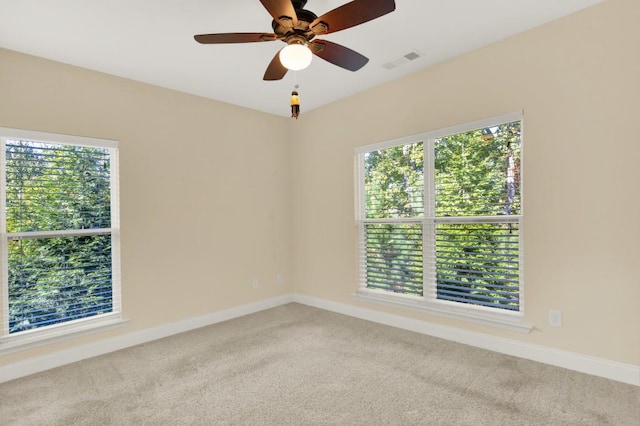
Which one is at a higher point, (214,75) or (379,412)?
(214,75)

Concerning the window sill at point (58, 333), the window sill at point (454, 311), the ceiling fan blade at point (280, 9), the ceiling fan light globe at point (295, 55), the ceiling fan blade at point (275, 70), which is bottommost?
the window sill at point (58, 333)

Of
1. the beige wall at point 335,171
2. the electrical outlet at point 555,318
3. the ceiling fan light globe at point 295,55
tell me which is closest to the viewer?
the ceiling fan light globe at point 295,55

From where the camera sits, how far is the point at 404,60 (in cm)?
319

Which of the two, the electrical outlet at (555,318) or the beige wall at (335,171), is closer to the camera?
the beige wall at (335,171)

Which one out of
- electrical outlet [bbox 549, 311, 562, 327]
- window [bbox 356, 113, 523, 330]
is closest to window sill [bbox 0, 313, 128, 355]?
window [bbox 356, 113, 523, 330]

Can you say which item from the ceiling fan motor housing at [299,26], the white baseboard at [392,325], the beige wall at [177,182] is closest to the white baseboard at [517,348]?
the white baseboard at [392,325]

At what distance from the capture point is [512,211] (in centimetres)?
291

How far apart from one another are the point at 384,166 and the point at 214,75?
2056 mm

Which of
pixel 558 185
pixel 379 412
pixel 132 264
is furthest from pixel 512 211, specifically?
pixel 132 264

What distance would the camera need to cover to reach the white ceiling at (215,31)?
91.2 inches

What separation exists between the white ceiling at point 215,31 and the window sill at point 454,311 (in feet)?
7.83

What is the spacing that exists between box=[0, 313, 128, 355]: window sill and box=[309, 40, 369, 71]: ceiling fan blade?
3073 millimetres

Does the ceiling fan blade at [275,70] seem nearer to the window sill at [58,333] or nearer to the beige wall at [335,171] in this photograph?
the beige wall at [335,171]

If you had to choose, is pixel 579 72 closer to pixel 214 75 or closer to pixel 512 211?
pixel 512 211
